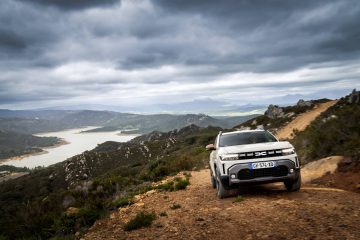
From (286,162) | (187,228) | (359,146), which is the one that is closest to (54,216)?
(187,228)

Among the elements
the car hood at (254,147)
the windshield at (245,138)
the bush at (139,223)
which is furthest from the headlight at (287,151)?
the bush at (139,223)

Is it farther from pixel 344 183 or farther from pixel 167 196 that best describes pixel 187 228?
pixel 344 183

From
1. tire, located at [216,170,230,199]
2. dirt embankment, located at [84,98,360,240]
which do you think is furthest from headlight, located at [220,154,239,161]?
dirt embankment, located at [84,98,360,240]

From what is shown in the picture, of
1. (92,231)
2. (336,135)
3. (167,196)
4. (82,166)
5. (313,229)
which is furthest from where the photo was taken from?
(82,166)

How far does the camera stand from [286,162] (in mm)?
9898

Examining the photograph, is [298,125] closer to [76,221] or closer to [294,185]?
[294,185]

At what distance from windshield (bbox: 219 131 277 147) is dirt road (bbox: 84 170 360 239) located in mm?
1601

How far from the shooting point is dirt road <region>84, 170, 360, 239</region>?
22.2 ft

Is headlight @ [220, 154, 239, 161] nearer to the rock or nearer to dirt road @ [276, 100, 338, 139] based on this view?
dirt road @ [276, 100, 338, 139]

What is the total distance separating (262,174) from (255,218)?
2100mm

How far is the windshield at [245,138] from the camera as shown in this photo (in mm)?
11336

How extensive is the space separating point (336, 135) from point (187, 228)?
11511 mm

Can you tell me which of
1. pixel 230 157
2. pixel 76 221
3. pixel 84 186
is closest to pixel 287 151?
pixel 230 157

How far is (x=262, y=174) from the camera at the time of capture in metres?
9.84
